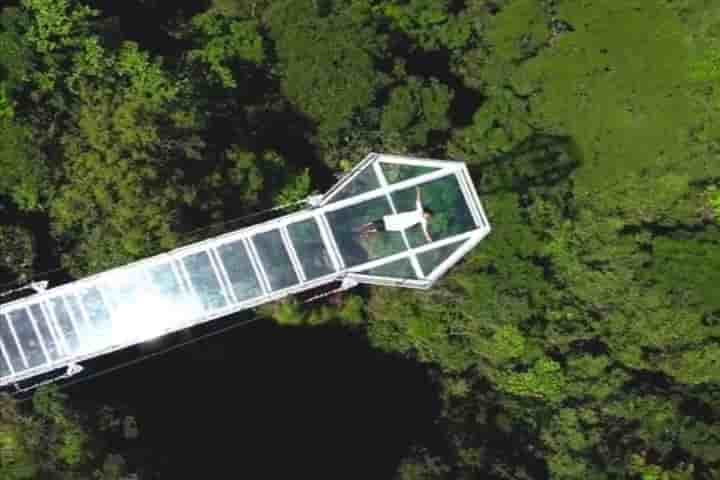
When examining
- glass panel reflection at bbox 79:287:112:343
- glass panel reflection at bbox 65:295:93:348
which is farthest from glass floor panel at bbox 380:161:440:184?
glass panel reflection at bbox 65:295:93:348

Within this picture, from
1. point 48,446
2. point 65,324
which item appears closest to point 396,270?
point 65,324

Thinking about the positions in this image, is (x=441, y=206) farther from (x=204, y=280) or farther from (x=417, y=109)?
(x=204, y=280)

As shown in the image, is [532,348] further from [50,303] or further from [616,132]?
[50,303]

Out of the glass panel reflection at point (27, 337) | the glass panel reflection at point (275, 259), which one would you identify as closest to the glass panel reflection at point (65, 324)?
the glass panel reflection at point (27, 337)

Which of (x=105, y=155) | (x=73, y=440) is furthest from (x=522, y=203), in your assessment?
(x=73, y=440)

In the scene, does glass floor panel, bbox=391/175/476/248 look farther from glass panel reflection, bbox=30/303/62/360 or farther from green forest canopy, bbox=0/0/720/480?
glass panel reflection, bbox=30/303/62/360

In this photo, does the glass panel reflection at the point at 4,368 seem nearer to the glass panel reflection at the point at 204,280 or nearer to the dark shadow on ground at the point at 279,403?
the dark shadow on ground at the point at 279,403
